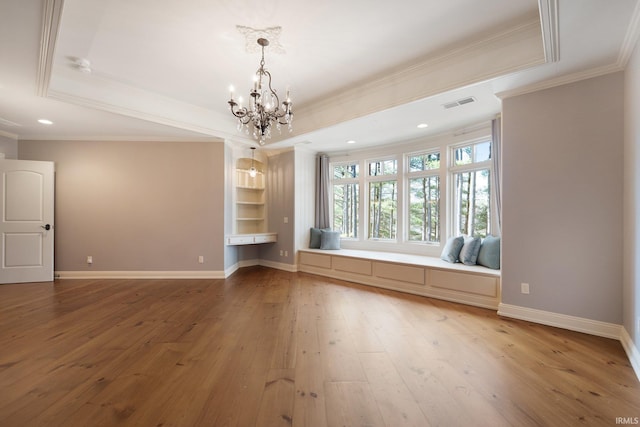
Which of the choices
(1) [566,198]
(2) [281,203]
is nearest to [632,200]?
(1) [566,198]

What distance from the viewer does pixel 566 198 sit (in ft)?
8.85

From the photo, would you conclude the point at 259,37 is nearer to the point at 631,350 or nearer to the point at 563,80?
the point at 563,80

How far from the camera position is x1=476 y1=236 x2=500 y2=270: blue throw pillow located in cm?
346

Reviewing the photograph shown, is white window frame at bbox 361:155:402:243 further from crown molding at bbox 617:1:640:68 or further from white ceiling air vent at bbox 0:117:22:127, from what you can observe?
white ceiling air vent at bbox 0:117:22:127

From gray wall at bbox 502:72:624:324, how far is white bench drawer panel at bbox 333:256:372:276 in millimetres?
2000

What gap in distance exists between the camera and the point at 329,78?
11.1 feet

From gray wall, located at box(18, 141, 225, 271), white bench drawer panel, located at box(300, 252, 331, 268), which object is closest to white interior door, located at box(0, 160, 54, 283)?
gray wall, located at box(18, 141, 225, 271)

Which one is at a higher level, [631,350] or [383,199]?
[383,199]

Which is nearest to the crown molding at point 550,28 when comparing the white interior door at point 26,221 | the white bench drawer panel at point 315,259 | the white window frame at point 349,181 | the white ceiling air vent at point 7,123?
the white window frame at point 349,181

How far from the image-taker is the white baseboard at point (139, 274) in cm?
477

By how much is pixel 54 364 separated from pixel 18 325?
1.31 m

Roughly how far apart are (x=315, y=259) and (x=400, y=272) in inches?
70.5

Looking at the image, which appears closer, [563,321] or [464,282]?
[563,321]

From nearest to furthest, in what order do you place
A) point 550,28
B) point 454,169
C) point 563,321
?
point 550,28 → point 563,321 → point 454,169
